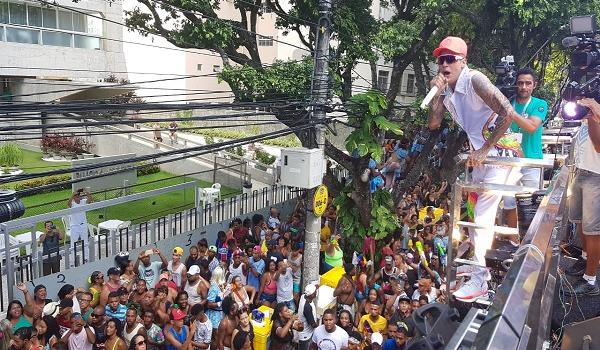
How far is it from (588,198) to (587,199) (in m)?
0.01

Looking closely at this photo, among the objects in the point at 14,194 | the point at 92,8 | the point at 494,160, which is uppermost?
the point at 92,8

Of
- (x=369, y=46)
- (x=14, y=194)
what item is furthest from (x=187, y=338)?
(x=369, y=46)

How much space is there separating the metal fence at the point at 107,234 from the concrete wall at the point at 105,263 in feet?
0.46

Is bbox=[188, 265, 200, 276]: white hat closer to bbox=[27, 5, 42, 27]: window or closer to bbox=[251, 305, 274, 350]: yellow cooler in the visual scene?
bbox=[251, 305, 274, 350]: yellow cooler

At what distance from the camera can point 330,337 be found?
671cm

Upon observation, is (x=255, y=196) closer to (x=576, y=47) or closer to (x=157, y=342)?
(x=157, y=342)

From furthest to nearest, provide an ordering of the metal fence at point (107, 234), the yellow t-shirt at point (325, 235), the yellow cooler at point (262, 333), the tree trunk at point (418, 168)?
the tree trunk at point (418, 168), the yellow t-shirt at point (325, 235), the metal fence at point (107, 234), the yellow cooler at point (262, 333)

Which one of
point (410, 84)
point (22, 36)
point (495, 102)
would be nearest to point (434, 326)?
point (495, 102)

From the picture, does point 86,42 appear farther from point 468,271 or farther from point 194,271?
point 468,271

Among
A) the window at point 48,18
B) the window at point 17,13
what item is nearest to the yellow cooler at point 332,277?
the window at point 17,13

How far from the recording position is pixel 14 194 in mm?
4957

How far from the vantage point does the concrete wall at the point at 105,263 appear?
8578mm

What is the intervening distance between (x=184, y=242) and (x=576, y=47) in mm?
9024

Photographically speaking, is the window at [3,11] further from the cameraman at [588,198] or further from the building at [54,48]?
the cameraman at [588,198]
